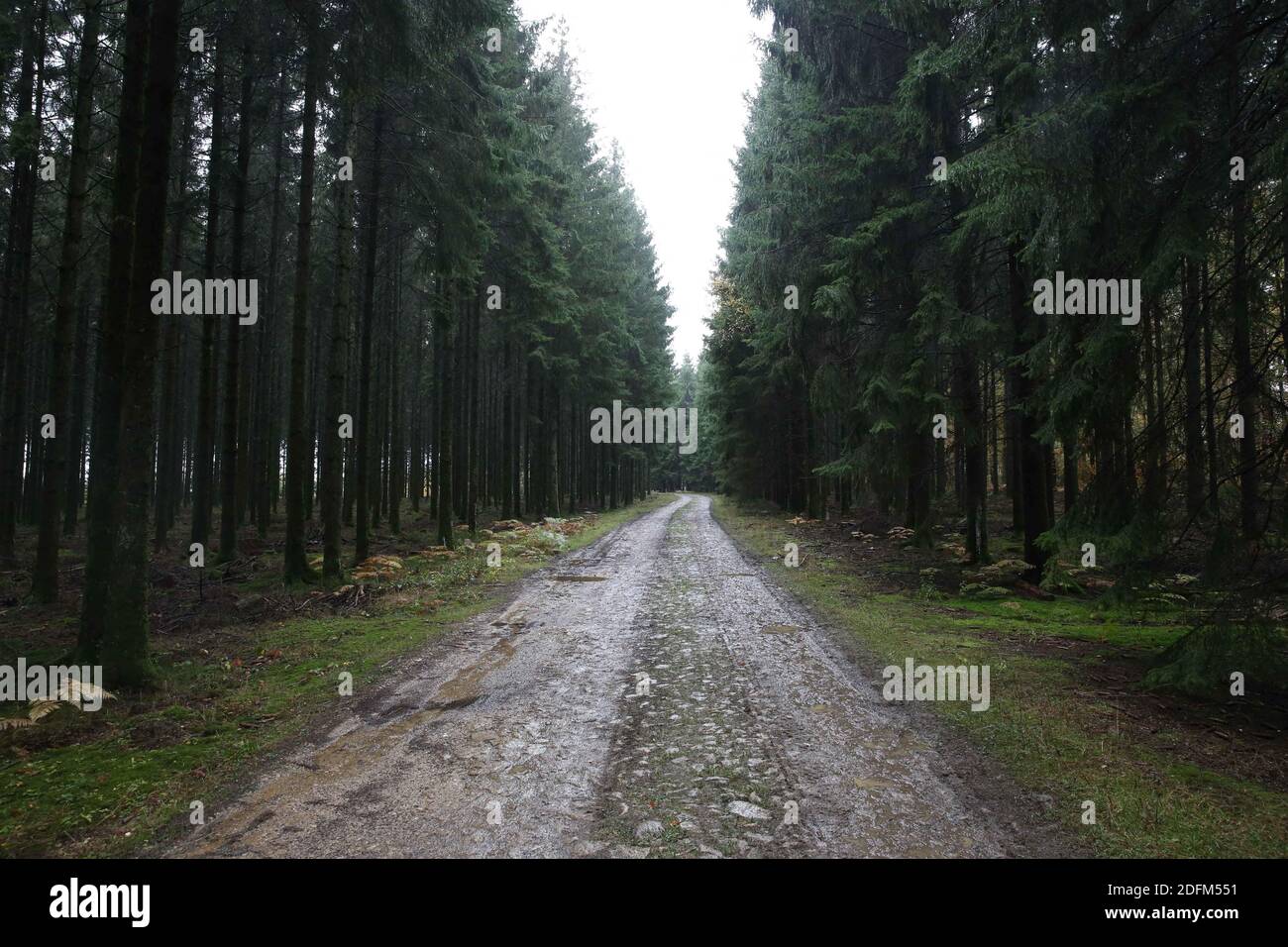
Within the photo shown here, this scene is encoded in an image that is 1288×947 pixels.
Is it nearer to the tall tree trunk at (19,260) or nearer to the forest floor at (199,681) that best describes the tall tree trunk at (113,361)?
the forest floor at (199,681)

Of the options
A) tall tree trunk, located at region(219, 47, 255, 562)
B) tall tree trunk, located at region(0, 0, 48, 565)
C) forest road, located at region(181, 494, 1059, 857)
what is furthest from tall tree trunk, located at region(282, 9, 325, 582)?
forest road, located at region(181, 494, 1059, 857)

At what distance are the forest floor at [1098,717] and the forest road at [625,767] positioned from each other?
52 cm

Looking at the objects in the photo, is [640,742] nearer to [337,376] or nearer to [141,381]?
[141,381]

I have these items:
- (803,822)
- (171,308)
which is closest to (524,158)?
(171,308)

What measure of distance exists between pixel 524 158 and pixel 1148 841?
19463 mm

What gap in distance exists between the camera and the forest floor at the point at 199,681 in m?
3.96

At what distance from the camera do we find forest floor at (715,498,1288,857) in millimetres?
3781

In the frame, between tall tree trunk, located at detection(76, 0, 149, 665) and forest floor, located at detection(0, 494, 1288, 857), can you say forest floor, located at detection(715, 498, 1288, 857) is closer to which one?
forest floor, located at detection(0, 494, 1288, 857)

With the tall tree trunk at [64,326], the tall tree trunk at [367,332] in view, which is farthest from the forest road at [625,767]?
the tall tree trunk at [64,326]

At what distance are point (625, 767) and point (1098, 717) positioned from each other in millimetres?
4279

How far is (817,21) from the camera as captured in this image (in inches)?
576

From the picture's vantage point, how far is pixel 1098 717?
18.0ft
